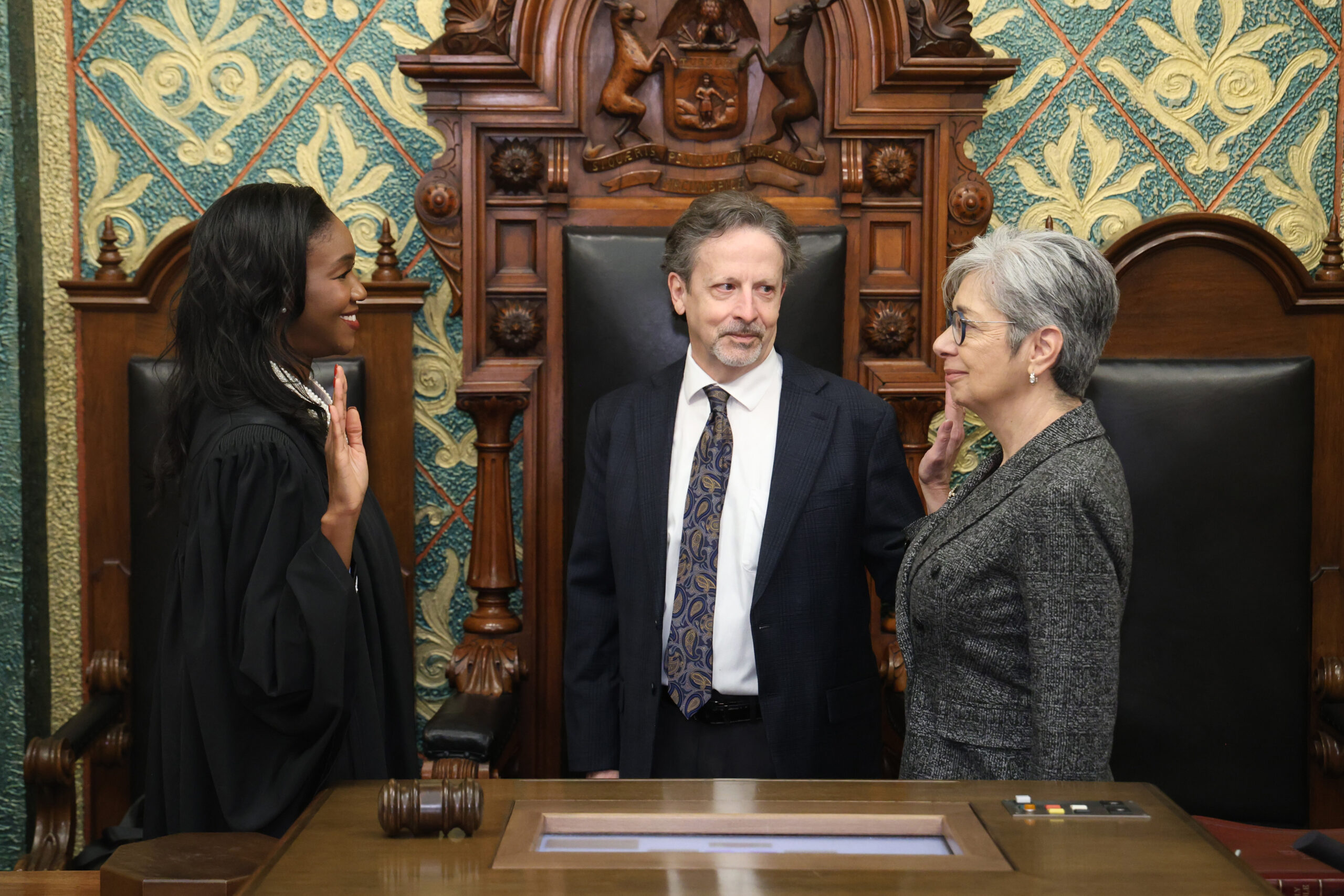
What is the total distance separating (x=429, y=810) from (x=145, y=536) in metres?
1.83

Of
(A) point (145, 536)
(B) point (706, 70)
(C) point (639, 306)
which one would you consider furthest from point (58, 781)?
(B) point (706, 70)

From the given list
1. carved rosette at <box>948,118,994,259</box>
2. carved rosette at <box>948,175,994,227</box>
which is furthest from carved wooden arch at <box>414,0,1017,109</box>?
carved rosette at <box>948,175,994,227</box>

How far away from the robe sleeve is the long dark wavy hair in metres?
0.09

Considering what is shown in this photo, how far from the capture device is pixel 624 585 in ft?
7.56

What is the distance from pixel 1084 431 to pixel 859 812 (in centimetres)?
77

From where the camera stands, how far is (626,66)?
2.73m

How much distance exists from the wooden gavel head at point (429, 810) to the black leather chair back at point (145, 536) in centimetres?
168

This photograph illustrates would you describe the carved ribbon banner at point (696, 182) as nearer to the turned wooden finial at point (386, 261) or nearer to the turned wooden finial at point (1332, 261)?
the turned wooden finial at point (386, 261)

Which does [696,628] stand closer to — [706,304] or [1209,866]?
[706,304]

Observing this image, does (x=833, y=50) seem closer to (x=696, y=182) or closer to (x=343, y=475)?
(x=696, y=182)

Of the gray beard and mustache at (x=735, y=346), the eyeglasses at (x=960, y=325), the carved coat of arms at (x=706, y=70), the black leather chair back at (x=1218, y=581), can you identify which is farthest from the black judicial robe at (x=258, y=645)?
the black leather chair back at (x=1218, y=581)

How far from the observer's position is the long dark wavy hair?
72.7 inches

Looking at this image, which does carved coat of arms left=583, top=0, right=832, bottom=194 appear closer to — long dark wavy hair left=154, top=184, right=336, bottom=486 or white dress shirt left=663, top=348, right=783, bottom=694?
white dress shirt left=663, top=348, right=783, bottom=694

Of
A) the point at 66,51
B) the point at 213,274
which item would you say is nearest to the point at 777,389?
the point at 213,274
